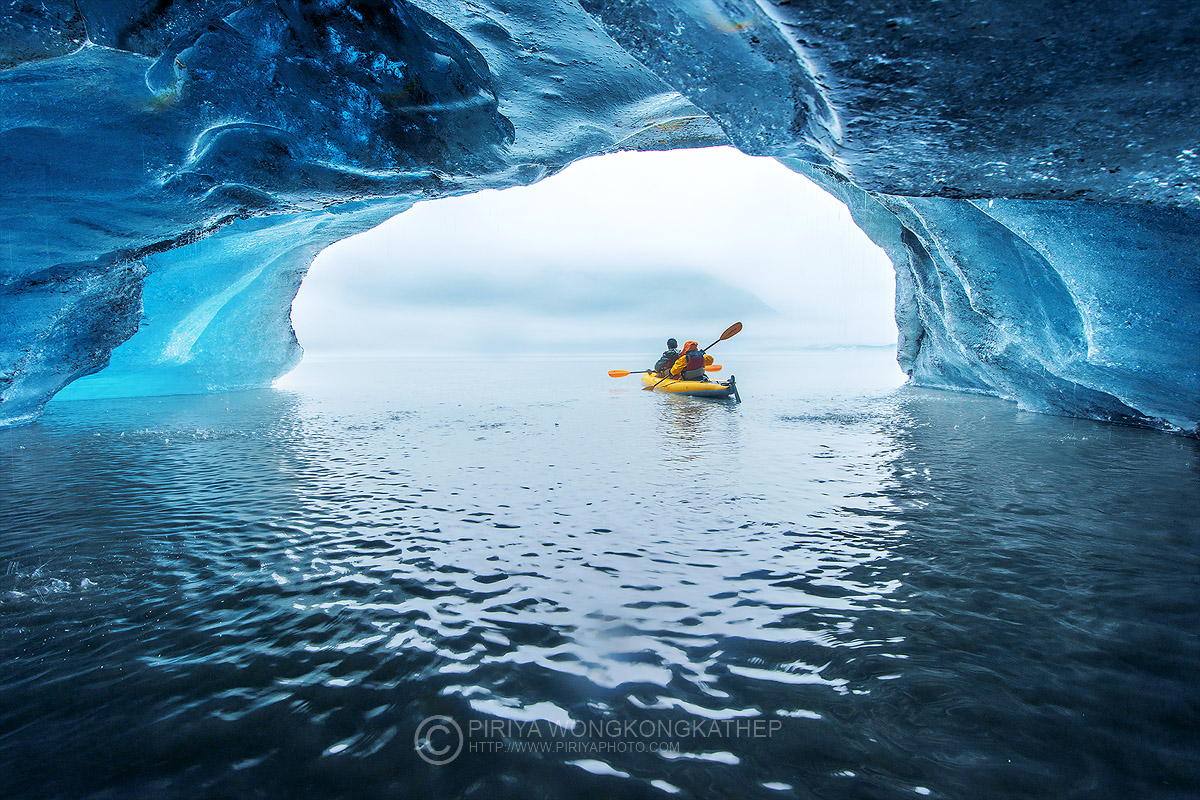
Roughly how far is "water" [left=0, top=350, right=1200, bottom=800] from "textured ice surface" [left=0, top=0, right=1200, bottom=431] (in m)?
2.98

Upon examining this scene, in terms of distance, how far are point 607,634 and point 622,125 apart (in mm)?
7243

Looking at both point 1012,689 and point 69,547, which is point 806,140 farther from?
point 69,547

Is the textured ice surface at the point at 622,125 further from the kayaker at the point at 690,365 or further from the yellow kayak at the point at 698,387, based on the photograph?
the kayaker at the point at 690,365

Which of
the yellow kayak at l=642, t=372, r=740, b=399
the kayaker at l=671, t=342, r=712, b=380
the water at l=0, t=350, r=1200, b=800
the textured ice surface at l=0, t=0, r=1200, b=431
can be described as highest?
the textured ice surface at l=0, t=0, r=1200, b=431

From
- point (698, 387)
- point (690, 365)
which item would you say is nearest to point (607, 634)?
point (698, 387)

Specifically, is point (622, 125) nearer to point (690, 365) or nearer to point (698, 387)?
point (698, 387)

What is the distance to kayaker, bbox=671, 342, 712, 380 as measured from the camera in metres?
17.2

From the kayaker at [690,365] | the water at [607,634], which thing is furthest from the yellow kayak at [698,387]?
the water at [607,634]

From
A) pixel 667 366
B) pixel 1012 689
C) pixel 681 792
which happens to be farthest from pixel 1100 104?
pixel 667 366

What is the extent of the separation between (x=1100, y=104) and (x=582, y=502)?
17.1 feet

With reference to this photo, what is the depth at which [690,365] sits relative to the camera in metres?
17.3

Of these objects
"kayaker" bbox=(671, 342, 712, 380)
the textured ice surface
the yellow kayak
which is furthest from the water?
"kayaker" bbox=(671, 342, 712, 380)

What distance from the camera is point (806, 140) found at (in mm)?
5492

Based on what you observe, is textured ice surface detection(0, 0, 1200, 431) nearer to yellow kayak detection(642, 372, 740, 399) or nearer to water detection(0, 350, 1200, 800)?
water detection(0, 350, 1200, 800)
